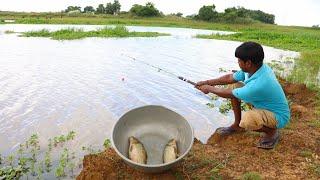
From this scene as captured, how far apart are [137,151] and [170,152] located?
429 millimetres

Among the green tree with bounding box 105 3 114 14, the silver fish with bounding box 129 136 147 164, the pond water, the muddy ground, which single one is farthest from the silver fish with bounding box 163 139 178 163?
the green tree with bounding box 105 3 114 14

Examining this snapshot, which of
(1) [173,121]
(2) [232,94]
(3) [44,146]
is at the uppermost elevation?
(2) [232,94]

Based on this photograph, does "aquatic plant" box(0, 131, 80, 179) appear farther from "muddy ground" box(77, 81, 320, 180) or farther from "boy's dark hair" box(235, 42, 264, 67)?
"boy's dark hair" box(235, 42, 264, 67)

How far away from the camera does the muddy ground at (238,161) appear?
4.73 meters

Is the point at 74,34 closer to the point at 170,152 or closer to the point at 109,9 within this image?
the point at 170,152

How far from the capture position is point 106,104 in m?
9.16

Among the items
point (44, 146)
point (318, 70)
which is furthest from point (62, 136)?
point (318, 70)

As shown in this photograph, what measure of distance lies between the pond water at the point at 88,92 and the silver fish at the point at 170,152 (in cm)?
190

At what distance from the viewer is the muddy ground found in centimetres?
473

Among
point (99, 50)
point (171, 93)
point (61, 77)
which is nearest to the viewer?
point (171, 93)

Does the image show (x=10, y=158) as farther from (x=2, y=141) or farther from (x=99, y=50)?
(x=99, y=50)

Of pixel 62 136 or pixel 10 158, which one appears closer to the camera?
pixel 10 158

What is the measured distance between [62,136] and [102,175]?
2225mm

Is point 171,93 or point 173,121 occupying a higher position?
point 173,121
